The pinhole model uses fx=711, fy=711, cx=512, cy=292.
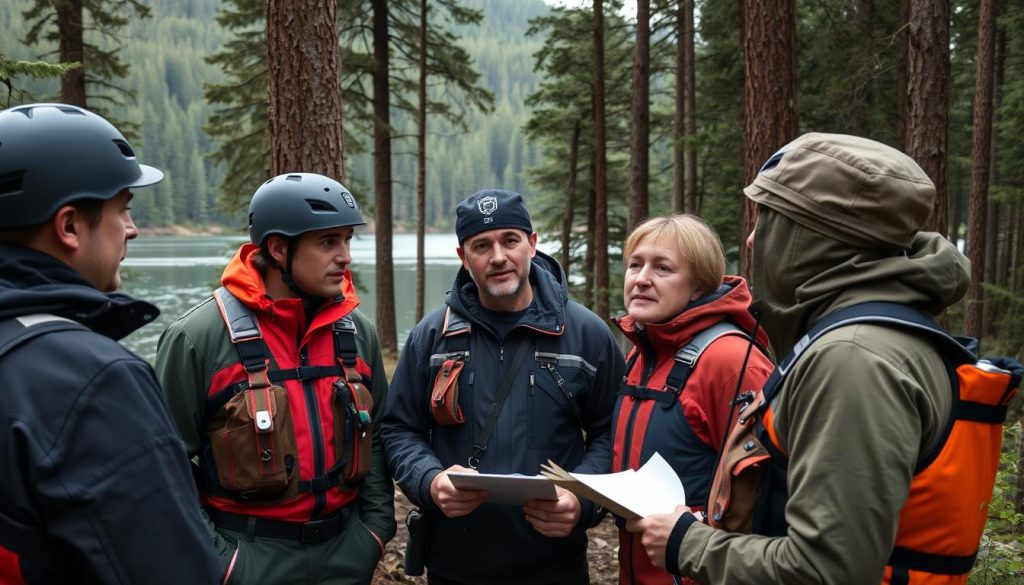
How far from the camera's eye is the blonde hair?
10.4ft

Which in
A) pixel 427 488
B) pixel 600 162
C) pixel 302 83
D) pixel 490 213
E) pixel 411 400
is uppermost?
pixel 600 162

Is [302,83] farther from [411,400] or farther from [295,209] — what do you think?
[411,400]

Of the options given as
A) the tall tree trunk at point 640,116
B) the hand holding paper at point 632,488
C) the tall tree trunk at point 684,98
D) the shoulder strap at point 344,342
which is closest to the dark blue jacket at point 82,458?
the hand holding paper at point 632,488

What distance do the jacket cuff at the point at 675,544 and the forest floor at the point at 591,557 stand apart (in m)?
2.87

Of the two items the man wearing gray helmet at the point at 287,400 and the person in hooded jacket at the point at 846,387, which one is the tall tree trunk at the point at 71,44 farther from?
the person in hooded jacket at the point at 846,387

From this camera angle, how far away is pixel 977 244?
574 inches

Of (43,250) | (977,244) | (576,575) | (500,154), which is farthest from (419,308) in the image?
(500,154)

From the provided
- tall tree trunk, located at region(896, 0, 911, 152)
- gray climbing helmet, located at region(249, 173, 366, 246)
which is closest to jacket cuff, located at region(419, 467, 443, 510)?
gray climbing helmet, located at region(249, 173, 366, 246)

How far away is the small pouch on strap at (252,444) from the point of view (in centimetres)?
296

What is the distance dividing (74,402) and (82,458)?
5.1 inches

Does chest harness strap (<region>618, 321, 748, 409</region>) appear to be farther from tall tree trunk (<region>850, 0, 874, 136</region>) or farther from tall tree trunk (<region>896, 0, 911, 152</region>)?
tall tree trunk (<region>850, 0, 874, 136</region>)

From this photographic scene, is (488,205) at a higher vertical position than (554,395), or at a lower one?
higher

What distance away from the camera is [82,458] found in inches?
63.7

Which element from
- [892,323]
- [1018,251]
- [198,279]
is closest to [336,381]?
[892,323]
